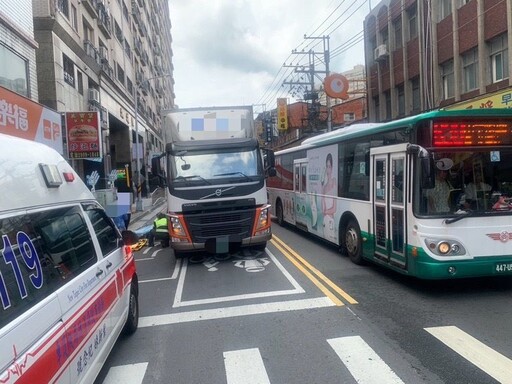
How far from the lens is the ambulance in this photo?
251cm

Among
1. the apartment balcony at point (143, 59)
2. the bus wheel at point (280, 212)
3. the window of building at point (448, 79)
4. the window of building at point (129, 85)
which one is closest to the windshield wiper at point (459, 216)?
the bus wheel at point (280, 212)

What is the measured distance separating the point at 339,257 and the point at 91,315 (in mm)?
7283

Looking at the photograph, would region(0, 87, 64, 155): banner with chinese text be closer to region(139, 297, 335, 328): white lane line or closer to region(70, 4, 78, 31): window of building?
region(139, 297, 335, 328): white lane line

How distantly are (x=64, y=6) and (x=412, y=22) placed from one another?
17.4 meters

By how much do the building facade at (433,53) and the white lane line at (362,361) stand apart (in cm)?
1472

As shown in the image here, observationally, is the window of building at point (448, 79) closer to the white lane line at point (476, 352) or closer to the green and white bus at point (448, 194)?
the green and white bus at point (448, 194)

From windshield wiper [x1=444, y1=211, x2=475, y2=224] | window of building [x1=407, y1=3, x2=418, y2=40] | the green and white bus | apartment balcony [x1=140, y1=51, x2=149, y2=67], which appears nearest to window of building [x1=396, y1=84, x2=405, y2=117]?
window of building [x1=407, y1=3, x2=418, y2=40]

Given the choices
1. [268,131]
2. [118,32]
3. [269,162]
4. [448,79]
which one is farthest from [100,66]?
[268,131]

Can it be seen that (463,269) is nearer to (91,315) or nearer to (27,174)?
(91,315)

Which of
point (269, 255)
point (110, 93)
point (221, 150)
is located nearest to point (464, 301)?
point (269, 255)

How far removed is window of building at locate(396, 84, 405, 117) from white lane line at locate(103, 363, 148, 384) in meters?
23.5

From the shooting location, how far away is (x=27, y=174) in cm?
309

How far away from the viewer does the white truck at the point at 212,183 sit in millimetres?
9594

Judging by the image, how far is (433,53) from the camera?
21359mm
